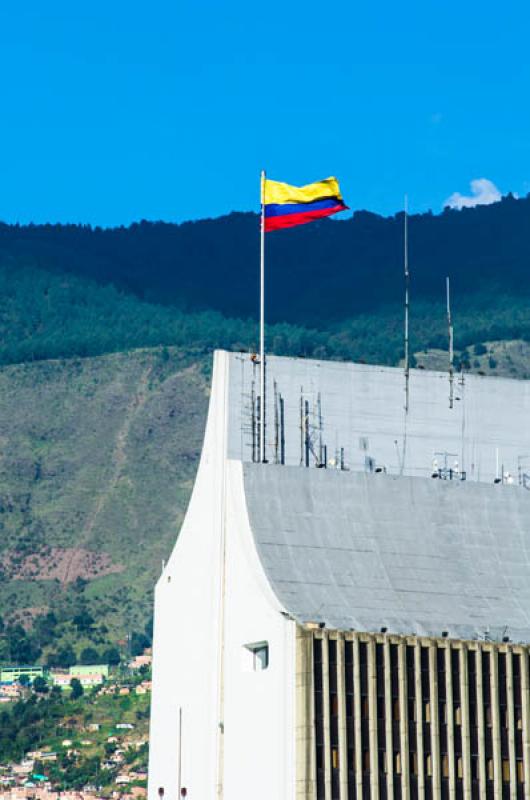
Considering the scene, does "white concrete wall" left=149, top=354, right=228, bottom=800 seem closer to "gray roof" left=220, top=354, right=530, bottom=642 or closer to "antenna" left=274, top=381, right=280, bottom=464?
"gray roof" left=220, top=354, right=530, bottom=642

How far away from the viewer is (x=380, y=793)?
438 feet

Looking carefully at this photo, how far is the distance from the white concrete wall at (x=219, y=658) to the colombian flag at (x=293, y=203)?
12181 mm

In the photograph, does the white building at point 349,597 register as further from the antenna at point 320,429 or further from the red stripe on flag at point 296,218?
the red stripe on flag at point 296,218

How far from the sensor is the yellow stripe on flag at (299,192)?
144250 mm

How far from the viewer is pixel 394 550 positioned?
486ft

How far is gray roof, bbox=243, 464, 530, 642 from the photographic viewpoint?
143 metres

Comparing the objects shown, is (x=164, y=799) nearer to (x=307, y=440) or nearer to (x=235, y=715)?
(x=235, y=715)

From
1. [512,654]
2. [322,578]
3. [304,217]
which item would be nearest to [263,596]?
[322,578]

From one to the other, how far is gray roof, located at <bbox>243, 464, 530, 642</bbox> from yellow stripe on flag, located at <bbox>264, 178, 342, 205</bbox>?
1744 centimetres

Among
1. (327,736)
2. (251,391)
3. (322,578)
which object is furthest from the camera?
(251,391)

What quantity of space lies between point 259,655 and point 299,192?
2978 cm

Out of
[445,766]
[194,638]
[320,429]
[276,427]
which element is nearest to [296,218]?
[276,427]

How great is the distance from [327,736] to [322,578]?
524 inches

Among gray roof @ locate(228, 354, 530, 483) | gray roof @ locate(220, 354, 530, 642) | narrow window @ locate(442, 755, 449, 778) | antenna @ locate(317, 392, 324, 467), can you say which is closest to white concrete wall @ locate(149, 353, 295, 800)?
gray roof @ locate(220, 354, 530, 642)
